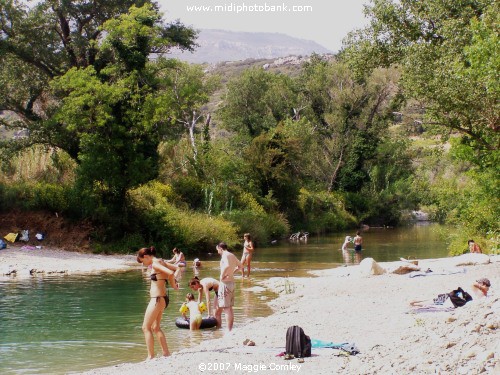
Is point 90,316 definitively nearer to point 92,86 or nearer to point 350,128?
point 92,86

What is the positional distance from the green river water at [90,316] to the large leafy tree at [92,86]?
8026 millimetres

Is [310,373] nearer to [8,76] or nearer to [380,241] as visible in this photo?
[8,76]

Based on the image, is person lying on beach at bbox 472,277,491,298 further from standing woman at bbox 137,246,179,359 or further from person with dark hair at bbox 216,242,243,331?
standing woman at bbox 137,246,179,359

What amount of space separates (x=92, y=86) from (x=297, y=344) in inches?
1032

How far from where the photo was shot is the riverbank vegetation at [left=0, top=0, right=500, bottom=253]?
88.8 feet

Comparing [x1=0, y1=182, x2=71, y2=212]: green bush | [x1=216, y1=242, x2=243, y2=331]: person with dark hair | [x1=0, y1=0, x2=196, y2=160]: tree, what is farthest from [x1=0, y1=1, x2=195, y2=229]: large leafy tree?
[x1=216, y1=242, x2=243, y2=331]: person with dark hair

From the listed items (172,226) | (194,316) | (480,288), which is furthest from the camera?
(172,226)

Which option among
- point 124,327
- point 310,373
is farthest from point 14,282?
point 310,373

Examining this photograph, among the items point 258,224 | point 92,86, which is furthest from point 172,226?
point 258,224

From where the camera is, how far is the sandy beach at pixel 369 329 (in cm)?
955

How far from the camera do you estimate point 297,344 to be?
38.6ft

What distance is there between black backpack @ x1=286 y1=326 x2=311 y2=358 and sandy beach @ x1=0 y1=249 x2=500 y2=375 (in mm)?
163

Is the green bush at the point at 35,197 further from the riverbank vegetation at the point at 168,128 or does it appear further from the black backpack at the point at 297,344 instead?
the black backpack at the point at 297,344

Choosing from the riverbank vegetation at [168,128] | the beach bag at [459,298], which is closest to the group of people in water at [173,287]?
Result: the beach bag at [459,298]
